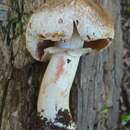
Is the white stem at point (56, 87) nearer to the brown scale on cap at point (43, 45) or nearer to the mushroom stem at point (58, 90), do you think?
the mushroom stem at point (58, 90)

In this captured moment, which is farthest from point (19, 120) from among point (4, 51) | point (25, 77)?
point (4, 51)

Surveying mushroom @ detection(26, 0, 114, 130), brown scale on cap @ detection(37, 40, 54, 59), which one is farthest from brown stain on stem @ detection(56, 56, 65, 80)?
brown scale on cap @ detection(37, 40, 54, 59)

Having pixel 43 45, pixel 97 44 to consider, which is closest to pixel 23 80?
pixel 43 45

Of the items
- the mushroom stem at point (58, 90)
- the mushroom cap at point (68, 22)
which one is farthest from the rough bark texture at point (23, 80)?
the mushroom cap at point (68, 22)

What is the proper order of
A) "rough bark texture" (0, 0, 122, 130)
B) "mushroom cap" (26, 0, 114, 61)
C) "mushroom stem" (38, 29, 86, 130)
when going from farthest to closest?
"rough bark texture" (0, 0, 122, 130), "mushroom stem" (38, 29, 86, 130), "mushroom cap" (26, 0, 114, 61)

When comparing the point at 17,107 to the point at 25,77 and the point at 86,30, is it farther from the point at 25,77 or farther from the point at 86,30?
the point at 86,30

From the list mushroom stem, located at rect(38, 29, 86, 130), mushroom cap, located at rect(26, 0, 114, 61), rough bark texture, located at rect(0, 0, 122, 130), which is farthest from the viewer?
rough bark texture, located at rect(0, 0, 122, 130)

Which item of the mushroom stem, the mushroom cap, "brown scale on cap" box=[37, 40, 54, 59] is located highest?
the mushroom cap

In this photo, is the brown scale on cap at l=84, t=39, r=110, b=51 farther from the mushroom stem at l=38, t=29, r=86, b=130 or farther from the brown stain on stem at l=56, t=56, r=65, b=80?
the brown stain on stem at l=56, t=56, r=65, b=80
